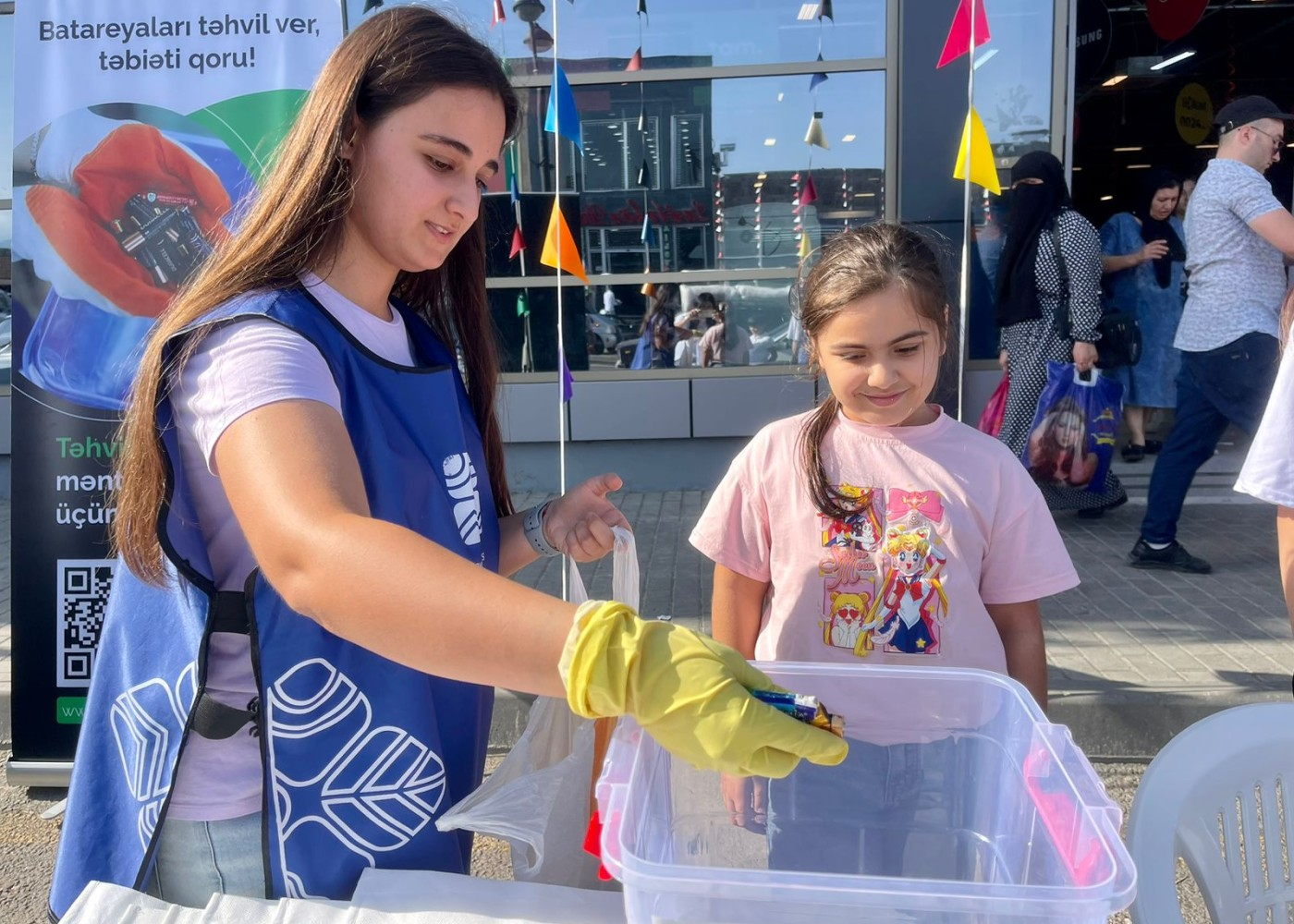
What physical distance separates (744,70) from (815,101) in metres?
0.49

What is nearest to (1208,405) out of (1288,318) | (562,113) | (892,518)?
(1288,318)

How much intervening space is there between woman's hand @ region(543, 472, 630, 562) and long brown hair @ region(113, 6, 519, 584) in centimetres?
51

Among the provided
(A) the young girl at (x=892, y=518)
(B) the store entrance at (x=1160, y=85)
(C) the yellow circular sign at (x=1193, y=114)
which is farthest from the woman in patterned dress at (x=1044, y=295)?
(C) the yellow circular sign at (x=1193, y=114)

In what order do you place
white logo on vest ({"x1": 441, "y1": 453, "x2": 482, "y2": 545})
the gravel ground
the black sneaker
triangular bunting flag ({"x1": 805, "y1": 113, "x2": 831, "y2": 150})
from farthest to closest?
1. triangular bunting flag ({"x1": 805, "y1": 113, "x2": 831, "y2": 150})
2. the black sneaker
3. the gravel ground
4. white logo on vest ({"x1": 441, "y1": 453, "x2": 482, "y2": 545})

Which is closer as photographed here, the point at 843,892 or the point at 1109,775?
the point at 843,892

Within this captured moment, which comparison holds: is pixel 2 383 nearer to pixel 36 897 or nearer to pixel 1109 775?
pixel 36 897

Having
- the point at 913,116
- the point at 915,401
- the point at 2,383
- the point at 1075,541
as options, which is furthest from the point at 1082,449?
the point at 2,383

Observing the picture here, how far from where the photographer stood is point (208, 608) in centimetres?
126

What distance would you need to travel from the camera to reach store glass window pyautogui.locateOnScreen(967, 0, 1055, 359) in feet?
22.5

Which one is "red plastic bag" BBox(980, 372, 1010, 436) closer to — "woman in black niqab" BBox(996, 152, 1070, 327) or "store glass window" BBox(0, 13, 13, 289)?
"woman in black niqab" BBox(996, 152, 1070, 327)

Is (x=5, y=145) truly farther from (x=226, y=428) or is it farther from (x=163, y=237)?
(x=226, y=428)

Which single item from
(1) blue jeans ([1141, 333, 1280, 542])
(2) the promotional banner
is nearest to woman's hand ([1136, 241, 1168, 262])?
(1) blue jeans ([1141, 333, 1280, 542])

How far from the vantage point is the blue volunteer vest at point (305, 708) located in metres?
1.24

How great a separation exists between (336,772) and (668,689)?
535 millimetres
